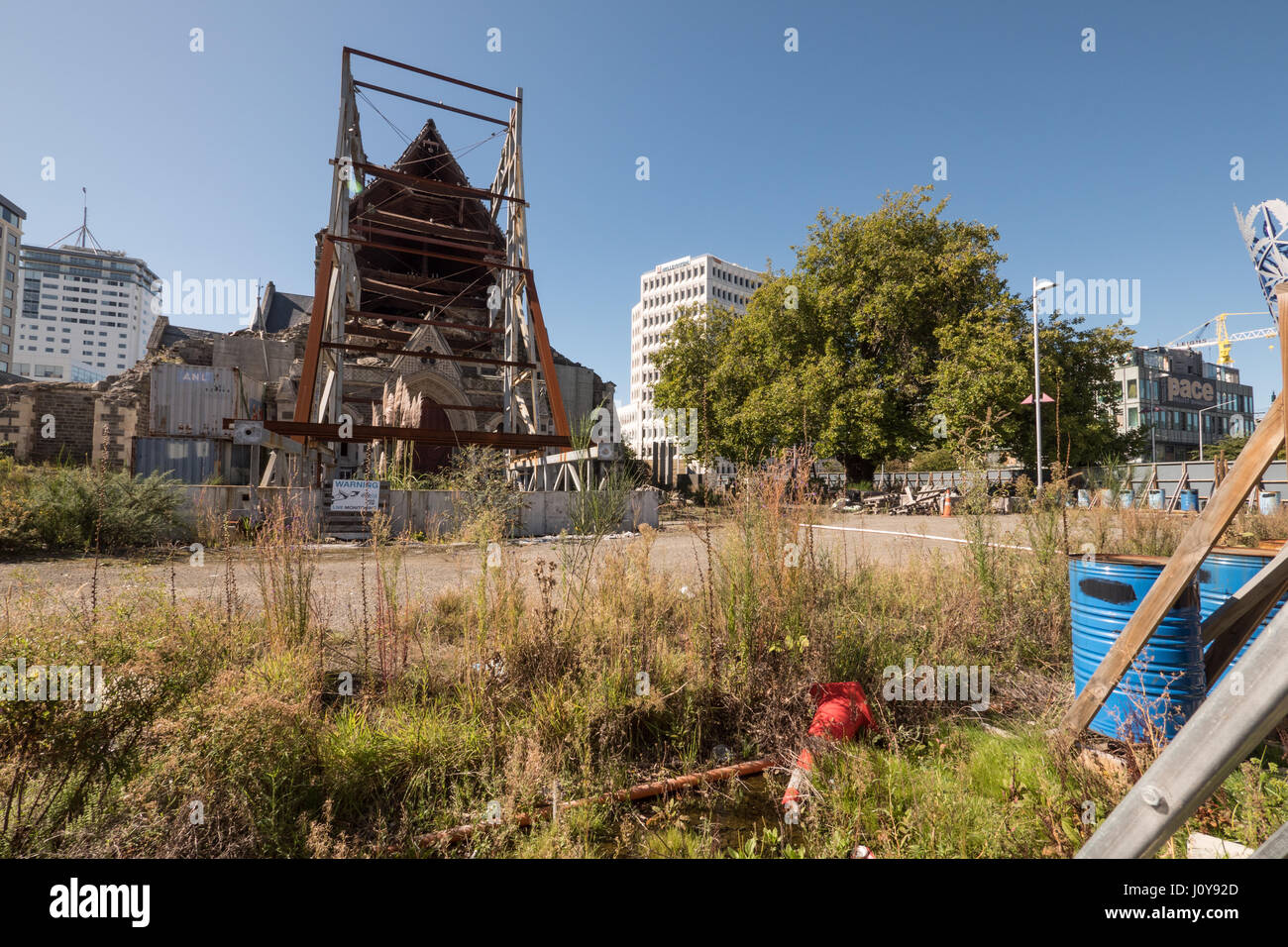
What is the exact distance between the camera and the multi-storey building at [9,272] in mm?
72000

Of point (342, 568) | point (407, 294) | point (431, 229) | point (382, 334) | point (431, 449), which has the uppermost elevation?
point (431, 229)

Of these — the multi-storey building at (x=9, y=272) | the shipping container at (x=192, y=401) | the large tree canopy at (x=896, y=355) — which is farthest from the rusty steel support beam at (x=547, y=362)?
the multi-storey building at (x=9, y=272)

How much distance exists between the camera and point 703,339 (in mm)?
25547

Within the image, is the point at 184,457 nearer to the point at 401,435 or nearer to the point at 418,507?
the point at 401,435

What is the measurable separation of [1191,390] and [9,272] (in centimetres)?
16434

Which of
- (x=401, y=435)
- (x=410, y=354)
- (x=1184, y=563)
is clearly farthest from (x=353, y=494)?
(x=410, y=354)

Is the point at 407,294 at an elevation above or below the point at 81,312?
below

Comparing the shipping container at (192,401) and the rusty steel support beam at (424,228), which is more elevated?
the rusty steel support beam at (424,228)

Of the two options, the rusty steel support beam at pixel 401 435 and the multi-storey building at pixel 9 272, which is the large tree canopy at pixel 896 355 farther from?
the multi-storey building at pixel 9 272

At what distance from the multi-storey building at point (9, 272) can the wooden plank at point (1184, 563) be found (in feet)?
364

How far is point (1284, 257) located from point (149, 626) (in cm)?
524

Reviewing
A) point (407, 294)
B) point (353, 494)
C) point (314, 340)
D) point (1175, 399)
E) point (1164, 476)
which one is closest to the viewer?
point (353, 494)

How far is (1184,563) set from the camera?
2.20 meters
